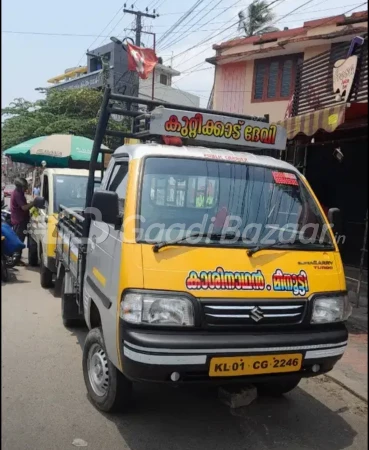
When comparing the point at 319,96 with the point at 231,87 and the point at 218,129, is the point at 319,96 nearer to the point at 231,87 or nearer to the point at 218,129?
the point at 218,129

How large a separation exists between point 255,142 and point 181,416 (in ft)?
7.53

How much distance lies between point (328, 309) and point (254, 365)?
2.10 feet

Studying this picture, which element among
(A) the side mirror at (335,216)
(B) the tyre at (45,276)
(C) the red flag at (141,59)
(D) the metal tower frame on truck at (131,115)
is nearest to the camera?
(A) the side mirror at (335,216)

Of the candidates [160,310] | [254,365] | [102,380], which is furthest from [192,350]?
[102,380]

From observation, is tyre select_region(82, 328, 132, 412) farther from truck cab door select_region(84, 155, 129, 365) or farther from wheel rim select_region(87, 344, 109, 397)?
truck cab door select_region(84, 155, 129, 365)

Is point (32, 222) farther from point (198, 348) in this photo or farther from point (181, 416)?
point (198, 348)

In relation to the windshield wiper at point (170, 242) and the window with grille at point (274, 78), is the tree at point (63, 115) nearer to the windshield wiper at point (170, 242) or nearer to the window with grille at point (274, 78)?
the windshield wiper at point (170, 242)

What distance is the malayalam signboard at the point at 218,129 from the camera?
346cm

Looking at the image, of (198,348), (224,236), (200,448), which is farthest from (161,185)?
(200,448)

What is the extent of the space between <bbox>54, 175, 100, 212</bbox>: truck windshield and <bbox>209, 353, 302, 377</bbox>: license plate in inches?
202

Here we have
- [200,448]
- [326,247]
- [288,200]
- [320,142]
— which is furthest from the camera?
[288,200]

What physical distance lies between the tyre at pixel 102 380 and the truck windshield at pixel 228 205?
3.31ft

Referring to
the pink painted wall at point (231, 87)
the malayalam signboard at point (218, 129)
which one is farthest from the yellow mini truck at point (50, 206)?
the pink painted wall at point (231, 87)

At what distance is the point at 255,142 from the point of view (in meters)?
3.82
